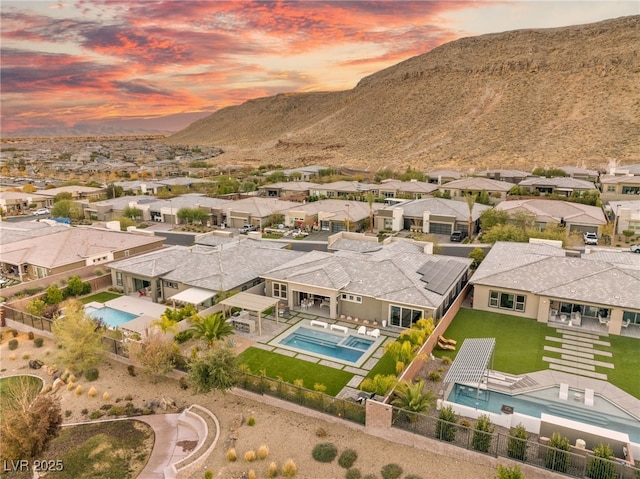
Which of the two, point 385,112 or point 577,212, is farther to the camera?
point 385,112

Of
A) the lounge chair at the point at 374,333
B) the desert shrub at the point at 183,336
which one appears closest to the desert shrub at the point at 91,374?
the desert shrub at the point at 183,336

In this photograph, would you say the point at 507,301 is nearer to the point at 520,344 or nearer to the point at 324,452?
the point at 520,344

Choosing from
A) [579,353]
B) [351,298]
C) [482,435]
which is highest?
[351,298]

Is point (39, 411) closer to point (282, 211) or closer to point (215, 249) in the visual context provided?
point (215, 249)

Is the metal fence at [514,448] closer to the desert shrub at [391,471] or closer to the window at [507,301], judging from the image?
the desert shrub at [391,471]

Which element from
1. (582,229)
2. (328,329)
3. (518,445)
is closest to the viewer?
(518,445)

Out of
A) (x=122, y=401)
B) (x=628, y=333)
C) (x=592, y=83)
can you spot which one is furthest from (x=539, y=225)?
(x=592, y=83)

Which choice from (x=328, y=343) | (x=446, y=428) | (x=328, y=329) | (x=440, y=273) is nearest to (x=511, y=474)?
(x=446, y=428)
